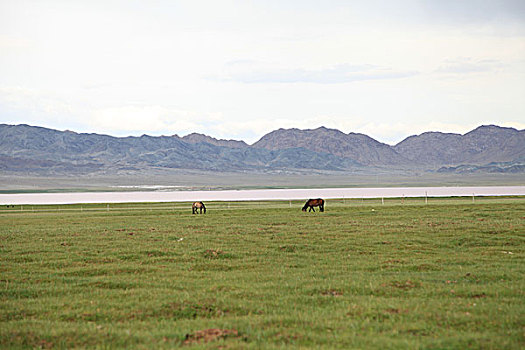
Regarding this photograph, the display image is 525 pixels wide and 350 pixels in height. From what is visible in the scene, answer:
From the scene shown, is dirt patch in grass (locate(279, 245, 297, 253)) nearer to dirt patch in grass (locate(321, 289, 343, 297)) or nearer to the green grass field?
the green grass field

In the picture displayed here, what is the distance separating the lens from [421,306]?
48.2 feet

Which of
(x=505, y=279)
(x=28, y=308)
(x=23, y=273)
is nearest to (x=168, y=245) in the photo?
(x=23, y=273)

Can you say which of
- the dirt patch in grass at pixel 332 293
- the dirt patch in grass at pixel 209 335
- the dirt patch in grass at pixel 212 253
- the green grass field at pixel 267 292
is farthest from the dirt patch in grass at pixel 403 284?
the dirt patch in grass at pixel 212 253

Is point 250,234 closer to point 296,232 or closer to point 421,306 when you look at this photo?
point 296,232

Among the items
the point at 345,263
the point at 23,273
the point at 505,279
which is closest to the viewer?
the point at 505,279

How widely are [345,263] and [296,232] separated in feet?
40.2

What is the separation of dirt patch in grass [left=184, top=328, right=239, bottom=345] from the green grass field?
44 millimetres

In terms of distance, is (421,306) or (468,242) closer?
(421,306)

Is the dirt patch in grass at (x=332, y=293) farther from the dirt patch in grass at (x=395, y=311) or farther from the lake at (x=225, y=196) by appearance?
the lake at (x=225, y=196)

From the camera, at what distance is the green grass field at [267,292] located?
12.2 metres

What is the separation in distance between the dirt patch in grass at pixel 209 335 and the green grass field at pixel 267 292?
0.04 m

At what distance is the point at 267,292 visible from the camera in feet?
55.1

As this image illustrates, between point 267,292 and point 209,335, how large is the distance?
4767mm

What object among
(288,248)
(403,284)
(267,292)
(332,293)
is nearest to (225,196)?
(288,248)
